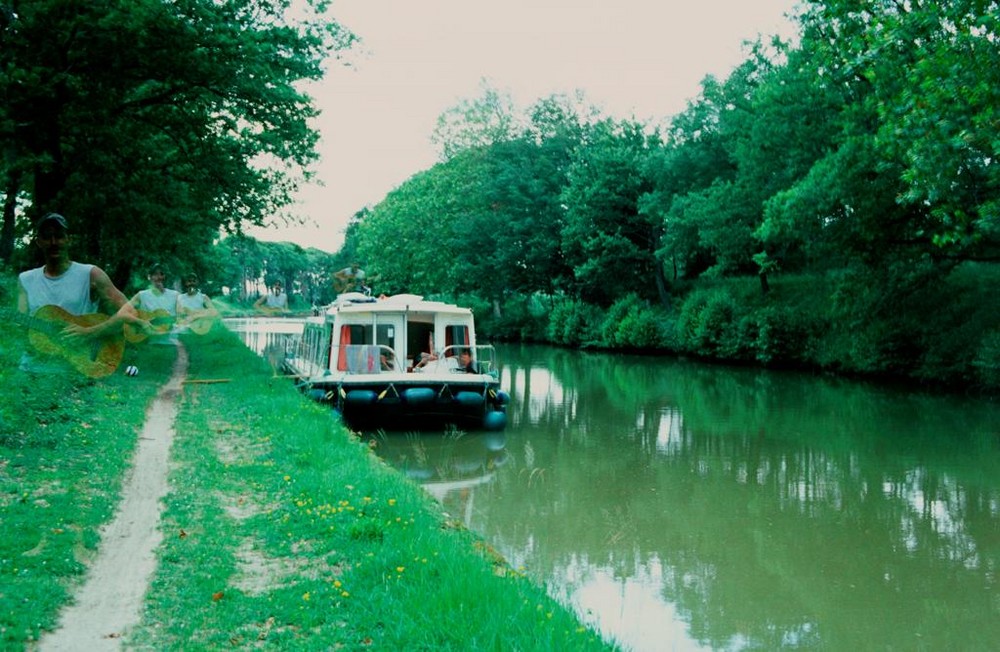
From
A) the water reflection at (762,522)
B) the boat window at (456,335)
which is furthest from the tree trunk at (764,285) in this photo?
the boat window at (456,335)

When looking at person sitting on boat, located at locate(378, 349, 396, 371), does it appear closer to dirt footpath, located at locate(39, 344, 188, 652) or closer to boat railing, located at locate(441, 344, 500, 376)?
boat railing, located at locate(441, 344, 500, 376)

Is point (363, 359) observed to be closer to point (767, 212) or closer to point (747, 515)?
point (747, 515)

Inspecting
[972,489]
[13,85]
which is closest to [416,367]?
[13,85]

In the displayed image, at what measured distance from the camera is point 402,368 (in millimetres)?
17875

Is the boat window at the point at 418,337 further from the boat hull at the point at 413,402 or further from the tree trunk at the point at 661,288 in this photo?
the tree trunk at the point at 661,288

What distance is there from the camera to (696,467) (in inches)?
529

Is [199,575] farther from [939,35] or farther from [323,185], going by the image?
[323,185]

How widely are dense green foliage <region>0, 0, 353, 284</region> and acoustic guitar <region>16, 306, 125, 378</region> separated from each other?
10978 mm

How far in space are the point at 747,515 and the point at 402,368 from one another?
9.07 metres

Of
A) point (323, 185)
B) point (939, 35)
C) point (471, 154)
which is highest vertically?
point (471, 154)

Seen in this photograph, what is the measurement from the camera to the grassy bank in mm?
4652

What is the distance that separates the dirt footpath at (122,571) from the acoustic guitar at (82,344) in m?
1.30

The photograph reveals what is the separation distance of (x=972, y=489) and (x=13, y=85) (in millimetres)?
16743

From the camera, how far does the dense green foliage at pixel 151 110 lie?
1545cm
